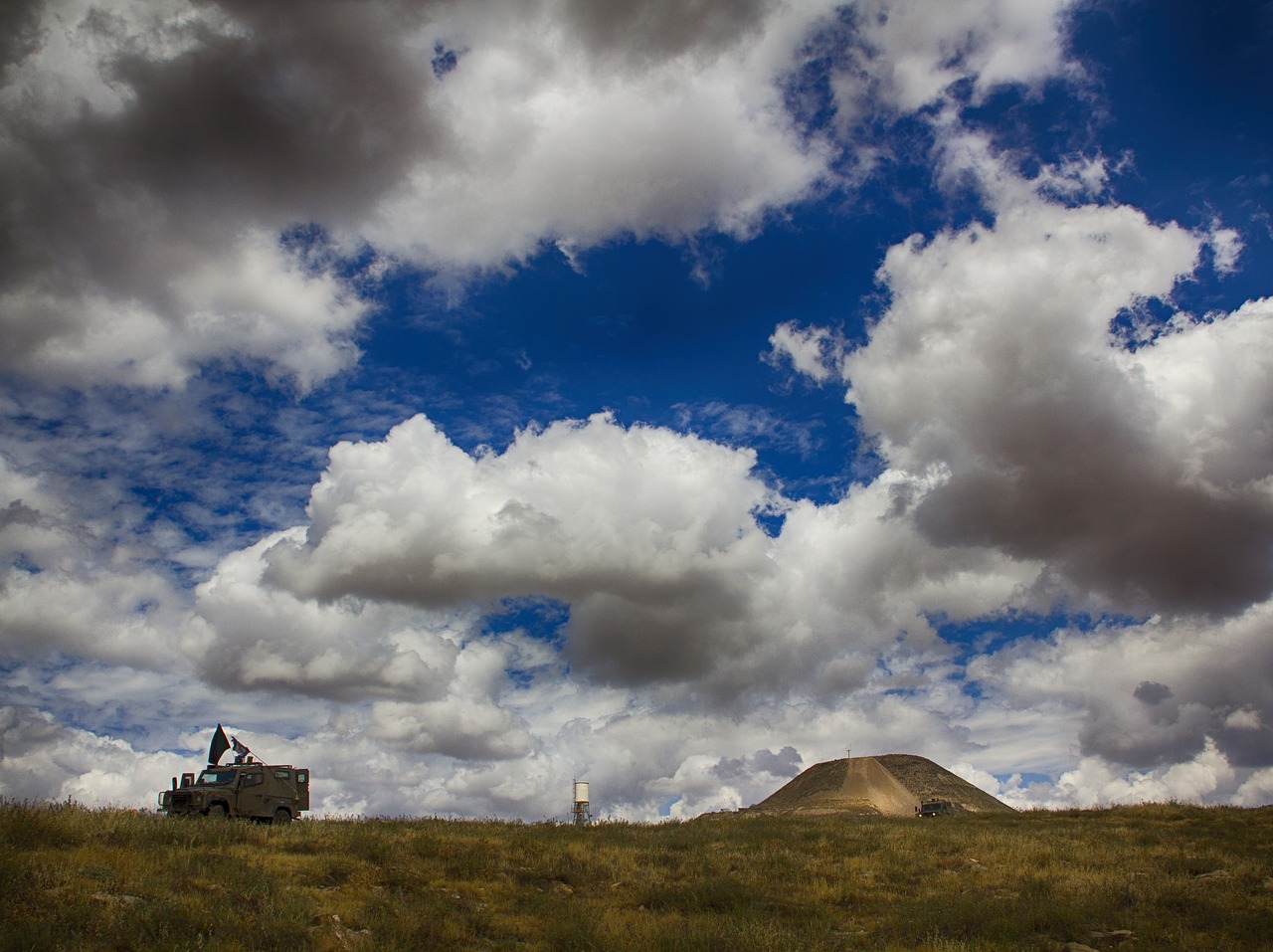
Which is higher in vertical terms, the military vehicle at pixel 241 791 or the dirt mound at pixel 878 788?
the military vehicle at pixel 241 791

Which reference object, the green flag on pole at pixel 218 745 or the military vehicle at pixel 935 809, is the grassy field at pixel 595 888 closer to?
the green flag on pole at pixel 218 745

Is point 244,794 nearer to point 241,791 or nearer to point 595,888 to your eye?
point 241,791

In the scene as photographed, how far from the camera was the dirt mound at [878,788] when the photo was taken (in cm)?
8369

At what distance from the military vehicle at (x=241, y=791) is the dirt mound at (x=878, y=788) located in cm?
6427

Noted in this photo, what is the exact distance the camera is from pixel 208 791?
23.1 metres

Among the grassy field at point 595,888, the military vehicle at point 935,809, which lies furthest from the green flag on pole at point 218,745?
the military vehicle at point 935,809

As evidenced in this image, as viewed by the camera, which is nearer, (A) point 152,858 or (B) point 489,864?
(A) point 152,858

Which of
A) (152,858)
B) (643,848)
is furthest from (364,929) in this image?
(643,848)

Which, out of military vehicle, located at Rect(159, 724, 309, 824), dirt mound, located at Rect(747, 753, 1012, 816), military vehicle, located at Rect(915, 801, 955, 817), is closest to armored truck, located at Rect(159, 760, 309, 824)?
military vehicle, located at Rect(159, 724, 309, 824)

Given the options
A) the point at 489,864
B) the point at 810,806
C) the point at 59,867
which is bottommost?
the point at 810,806

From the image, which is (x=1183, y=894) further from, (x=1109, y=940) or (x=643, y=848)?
(x=643, y=848)

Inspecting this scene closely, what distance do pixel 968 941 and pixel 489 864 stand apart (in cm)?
1119

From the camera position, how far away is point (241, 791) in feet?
77.9

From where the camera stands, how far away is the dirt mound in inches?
3295
